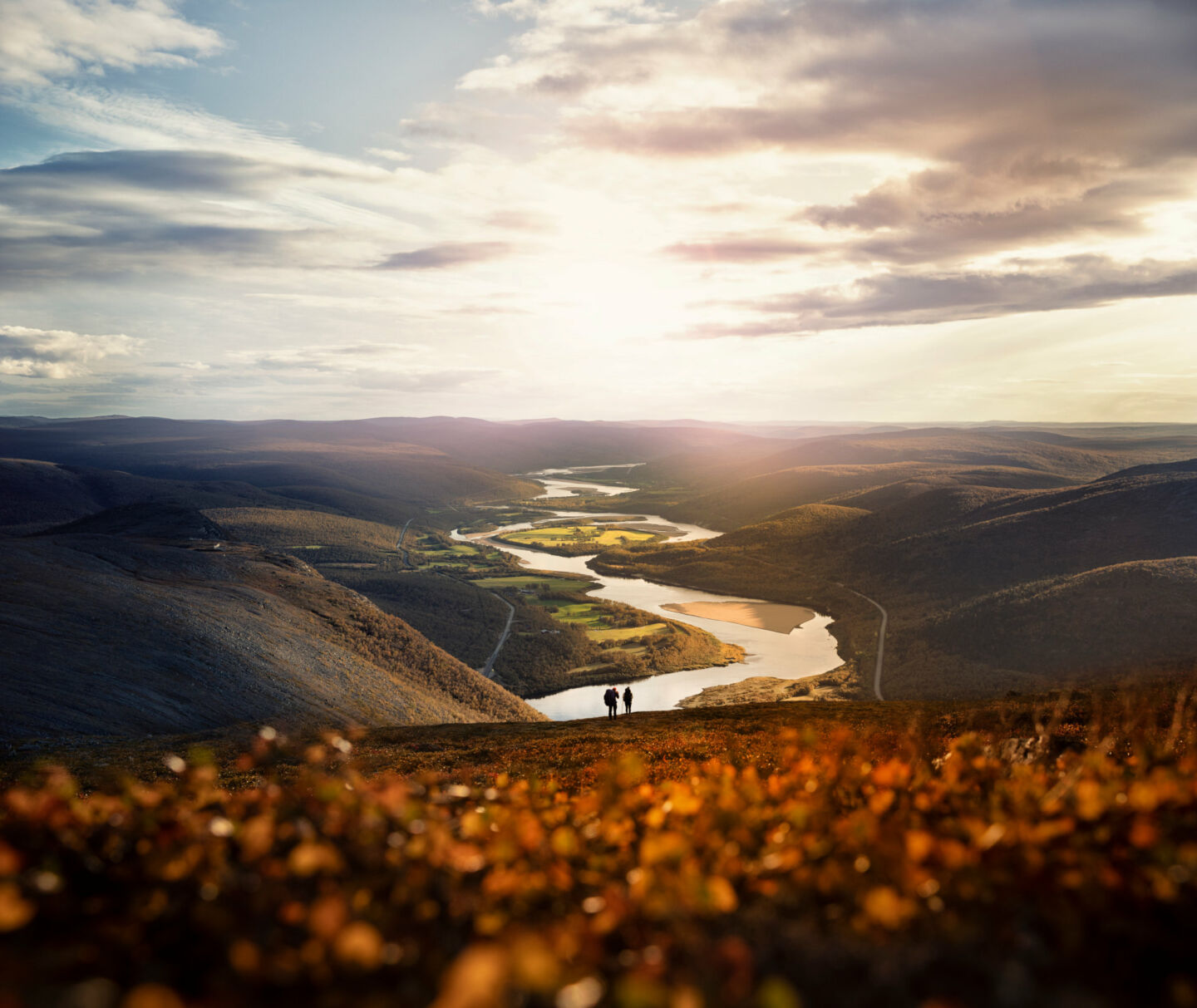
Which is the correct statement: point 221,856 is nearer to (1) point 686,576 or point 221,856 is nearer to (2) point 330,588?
(2) point 330,588

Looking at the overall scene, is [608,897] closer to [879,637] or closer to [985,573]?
[879,637]

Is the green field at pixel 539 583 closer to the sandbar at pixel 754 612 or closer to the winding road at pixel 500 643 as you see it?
the winding road at pixel 500 643

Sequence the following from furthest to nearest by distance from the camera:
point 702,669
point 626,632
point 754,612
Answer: point 754,612 → point 626,632 → point 702,669

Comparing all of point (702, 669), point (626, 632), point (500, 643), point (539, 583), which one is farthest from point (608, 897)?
point (539, 583)

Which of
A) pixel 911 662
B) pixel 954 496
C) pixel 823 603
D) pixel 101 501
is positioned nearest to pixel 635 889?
pixel 911 662

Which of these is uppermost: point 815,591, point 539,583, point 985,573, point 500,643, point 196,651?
point 196,651

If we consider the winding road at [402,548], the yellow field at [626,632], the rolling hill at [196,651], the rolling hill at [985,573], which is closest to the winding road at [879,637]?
the rolling hill at [985,573]
